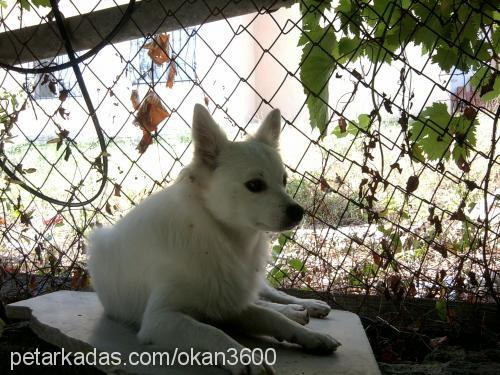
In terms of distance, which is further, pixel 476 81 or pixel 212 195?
pixel 476 81

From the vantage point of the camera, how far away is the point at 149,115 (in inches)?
126

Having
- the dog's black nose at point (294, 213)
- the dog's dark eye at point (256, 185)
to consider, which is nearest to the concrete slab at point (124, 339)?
the dog's black nose at point (294, 213)

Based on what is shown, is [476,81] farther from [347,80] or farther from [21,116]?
[21,116]

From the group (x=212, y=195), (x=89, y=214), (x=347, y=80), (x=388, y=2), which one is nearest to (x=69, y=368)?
(x=212, y=195)

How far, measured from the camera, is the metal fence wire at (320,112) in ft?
8.75

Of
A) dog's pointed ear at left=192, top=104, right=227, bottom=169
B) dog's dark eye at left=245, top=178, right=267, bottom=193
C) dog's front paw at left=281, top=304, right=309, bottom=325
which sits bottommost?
dog's front paw at left=281, top=304, right=309, bottom=325

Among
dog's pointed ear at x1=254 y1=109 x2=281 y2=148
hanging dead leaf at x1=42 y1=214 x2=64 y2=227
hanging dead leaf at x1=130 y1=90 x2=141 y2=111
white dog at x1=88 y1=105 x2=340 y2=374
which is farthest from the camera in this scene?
hanging dead leaf at x1=42 y1=214 x2=64 y2=227

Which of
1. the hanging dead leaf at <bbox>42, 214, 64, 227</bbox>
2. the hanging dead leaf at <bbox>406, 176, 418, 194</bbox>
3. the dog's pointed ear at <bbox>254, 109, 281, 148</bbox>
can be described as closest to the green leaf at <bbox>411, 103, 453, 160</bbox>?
the hanging dead leaf at <bbox>406, 176, 418, 194</bbox>

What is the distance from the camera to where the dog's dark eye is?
2209mm

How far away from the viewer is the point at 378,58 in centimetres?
271

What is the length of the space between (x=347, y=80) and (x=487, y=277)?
1.37 m

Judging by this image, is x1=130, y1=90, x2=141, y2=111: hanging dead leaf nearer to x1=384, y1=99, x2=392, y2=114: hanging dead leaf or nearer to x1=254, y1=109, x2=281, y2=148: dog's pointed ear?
x1=254, y1=109, x2=281, y2=148: dog's pointed ear

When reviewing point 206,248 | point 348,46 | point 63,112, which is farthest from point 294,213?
point 63,112

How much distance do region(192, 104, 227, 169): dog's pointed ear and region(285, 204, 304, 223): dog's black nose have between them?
16.4 inches
